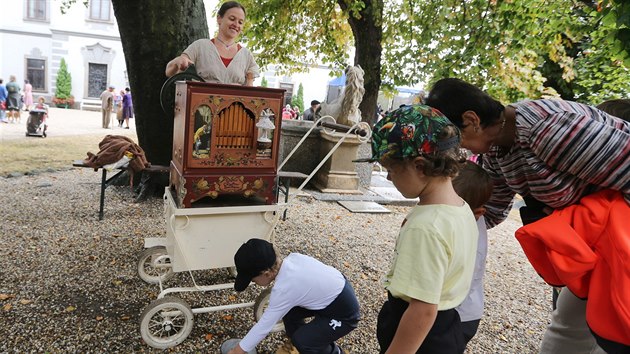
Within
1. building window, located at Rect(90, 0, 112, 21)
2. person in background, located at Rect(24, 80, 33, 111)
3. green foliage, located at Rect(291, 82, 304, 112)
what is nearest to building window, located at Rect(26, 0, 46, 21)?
building window, located at Rect(90, 0, 112, 21)

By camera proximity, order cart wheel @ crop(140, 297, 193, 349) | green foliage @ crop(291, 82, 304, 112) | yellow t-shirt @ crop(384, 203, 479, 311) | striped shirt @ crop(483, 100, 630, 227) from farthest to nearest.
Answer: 1. green foliage @ crop(291, 82, 304, 112)
2. cart wheel @ crop(140, 297, 193, 349)
3. striped shirt @ crop(483, 100, 630, 227)
4. yellow t-shirt @ crop(384, 203, 479, 311)

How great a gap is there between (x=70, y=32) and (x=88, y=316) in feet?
83.9

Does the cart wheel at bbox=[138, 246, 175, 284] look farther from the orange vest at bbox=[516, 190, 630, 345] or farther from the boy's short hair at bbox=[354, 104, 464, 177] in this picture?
the orange vest at bbox=[516, 190, 630, 345]

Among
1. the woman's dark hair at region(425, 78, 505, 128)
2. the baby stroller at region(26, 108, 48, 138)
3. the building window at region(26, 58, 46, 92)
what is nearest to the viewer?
the woman's dark hair at region(425, 78, 505, 128)

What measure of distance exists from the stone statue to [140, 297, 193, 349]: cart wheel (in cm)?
503

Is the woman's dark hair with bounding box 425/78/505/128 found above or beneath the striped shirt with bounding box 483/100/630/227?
above

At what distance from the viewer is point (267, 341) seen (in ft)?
8.02

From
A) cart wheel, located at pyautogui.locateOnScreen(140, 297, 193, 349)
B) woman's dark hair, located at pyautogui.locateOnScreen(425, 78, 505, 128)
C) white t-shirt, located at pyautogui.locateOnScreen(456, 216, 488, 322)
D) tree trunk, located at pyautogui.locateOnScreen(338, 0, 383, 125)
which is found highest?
tree trunk, located at pyautogui.locateOnScreen(338, 0, 383, 125)

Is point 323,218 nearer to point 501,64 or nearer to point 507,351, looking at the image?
point 507,351

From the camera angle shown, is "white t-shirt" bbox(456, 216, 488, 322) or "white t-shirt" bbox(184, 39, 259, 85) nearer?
"white t-shirt" bbox(456, 216, 488, 322)

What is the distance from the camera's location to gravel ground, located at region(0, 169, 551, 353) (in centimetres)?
238

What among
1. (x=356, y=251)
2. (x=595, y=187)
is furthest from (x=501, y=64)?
(x=595, y=187)

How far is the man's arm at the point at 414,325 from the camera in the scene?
1134 mm

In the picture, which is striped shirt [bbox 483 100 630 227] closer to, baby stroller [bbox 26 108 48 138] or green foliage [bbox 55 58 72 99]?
baby stroller [bbox 26 108 48 138]
